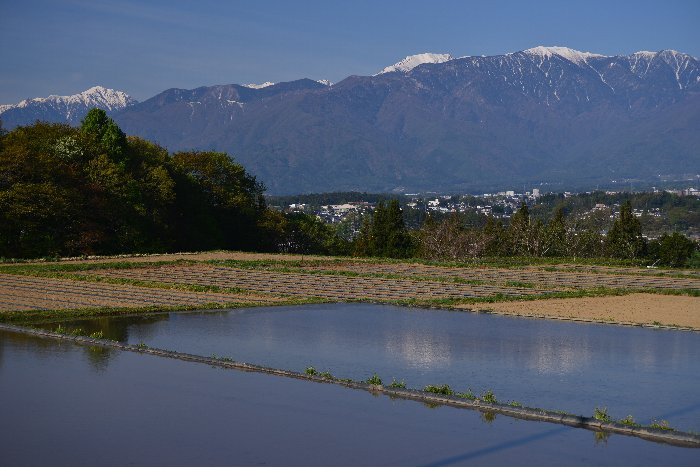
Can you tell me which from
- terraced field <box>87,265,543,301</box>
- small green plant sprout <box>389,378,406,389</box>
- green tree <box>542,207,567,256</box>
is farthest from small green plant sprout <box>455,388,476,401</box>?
green tree <box>542,207,567,256</box>

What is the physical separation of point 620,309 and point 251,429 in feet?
51.9

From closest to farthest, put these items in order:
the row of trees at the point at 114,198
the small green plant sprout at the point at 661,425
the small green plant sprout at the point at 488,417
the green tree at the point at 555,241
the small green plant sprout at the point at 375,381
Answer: the small green plant sprout at the point at 661,425
the small green plant sprout at the point at 488,417
the small green plant sprout at the point at 375,381
the row of trees at the point at 114,198
the green tree at the point at 555,241

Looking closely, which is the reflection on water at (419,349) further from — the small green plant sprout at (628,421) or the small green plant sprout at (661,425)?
the small green plant sprout at (661,425)

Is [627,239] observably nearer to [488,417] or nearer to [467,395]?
[467,395]

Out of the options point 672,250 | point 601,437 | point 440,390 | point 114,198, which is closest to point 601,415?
point 601,437

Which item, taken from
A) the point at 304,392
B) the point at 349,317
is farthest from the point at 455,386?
the point at 349,317

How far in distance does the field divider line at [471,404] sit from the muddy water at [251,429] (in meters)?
0.20

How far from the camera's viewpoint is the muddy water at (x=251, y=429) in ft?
30.8

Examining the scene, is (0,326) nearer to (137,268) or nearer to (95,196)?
(137,268)

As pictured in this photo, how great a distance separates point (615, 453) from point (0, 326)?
530 inches

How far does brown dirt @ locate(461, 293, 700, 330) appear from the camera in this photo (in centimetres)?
2186

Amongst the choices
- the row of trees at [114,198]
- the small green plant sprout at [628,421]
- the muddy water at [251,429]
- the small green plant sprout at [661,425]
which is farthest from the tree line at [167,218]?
the small green plant sprout at [661,425]

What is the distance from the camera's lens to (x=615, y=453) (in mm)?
9758

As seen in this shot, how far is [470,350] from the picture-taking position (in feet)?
54.7
